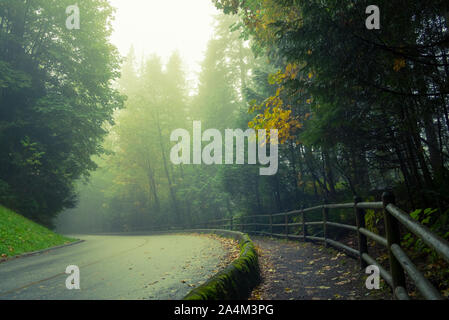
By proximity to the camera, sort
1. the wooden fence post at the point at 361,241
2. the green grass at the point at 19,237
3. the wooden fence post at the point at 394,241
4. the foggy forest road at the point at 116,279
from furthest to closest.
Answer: the green grass at the point at 19,237 → the wooden fence post at the point at 361,241 → the foggy forest road at the point at 116,279 → the wooden fence post at the point at 394,241

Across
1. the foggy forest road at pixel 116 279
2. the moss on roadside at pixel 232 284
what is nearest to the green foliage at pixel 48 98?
the foggy forest road at pixel 116 279

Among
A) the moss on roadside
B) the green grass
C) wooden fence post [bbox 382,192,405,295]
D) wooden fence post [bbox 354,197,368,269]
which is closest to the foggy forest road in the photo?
the moss on roadside

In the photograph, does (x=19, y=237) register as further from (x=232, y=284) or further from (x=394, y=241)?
(x=394, y=241)

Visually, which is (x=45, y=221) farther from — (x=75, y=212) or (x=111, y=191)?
(x=75, y=212)

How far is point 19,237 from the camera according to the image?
1314cm

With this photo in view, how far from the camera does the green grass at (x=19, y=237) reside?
37.9 ft

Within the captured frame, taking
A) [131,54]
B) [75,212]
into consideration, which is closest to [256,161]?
[131,54]

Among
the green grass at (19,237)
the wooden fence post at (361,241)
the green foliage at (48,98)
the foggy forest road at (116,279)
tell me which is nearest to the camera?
the foggy forest road at (116,279)

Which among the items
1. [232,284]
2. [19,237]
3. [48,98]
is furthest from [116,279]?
[48,98]

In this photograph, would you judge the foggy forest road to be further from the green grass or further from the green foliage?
the green foliage

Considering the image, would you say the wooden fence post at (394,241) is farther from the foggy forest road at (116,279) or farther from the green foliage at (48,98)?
the green foliage at (48,98)

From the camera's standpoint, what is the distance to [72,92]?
70.0ft

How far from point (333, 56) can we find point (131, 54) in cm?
6225
